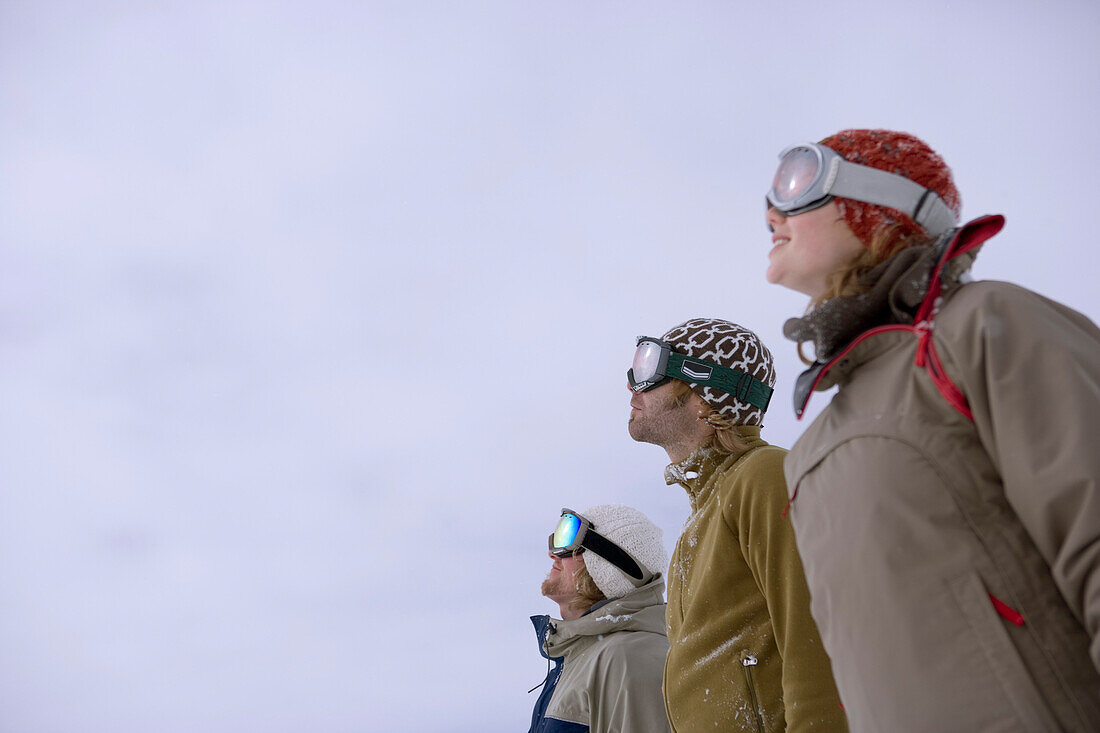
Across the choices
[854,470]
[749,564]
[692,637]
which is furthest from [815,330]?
[692,637]

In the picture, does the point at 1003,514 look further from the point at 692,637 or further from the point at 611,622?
the point at 611,622

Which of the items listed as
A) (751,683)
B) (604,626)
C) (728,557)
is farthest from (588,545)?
(751,683)

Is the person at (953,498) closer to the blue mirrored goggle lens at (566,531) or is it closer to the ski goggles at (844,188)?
the ski goggles at (844,188)

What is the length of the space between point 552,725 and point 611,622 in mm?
704

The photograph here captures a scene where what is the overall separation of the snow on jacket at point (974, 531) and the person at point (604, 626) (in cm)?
311

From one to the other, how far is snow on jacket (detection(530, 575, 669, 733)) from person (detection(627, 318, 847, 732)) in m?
1.33

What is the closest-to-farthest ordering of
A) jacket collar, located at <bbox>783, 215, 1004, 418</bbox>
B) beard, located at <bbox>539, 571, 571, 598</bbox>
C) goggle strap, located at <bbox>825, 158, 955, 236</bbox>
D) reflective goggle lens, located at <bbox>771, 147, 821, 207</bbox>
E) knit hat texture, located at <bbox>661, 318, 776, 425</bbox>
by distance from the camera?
jacket collar, located at <bbox>783, 215, 1004, 418</bbox>, goggle strap, located at <bbox>825, 158, 955, 236</bbox>, reflective goggle lens, located at <bbox>771, 147, 821, 207</bbox>, knit hat texture, located at <bbox>661, 318, 776, 425</bbox>, beard, located at <bbox>539, 571, 571, 598</bbox>

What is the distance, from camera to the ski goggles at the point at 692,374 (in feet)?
13.2

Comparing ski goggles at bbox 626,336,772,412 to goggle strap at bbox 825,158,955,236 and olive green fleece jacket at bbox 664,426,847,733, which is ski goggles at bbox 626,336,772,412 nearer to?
olive green fleece jacket at bbox 664,426,847,733

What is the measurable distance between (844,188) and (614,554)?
3.97 metres

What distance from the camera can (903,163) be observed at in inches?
88.5

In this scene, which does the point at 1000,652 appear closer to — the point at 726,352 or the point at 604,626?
the point at 726,352

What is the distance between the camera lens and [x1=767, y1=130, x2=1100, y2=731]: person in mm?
1565

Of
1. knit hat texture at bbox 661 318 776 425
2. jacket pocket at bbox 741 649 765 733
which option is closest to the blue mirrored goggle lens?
knit hat texture at bbox 661 318 776 425
